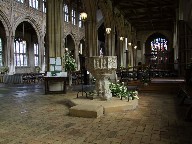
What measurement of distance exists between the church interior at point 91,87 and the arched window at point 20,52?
0.36 ft

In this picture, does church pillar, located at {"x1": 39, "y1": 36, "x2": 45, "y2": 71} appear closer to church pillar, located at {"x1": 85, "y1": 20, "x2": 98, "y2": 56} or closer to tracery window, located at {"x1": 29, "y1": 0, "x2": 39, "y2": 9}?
tracery window, located at {"x1": 29, "y1": 0, "x2": 39, "y2": 9}

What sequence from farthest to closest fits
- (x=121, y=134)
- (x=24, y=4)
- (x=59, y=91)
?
(x=24, y=4), (x=59, y=91), (x=121, y=134)

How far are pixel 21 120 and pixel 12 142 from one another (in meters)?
1.51

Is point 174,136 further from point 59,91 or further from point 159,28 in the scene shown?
point 159,28

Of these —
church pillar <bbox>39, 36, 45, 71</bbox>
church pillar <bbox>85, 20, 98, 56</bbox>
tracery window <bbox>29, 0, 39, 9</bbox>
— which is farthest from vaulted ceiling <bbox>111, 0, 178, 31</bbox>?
church pillar <bbox>39, 36, 45, 71</bbox>

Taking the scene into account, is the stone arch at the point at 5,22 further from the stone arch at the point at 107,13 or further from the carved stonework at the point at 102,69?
the carved stonework at the point at 102,69

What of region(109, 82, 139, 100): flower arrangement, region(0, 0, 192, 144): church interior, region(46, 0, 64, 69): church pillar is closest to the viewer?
region(0, 0, 192, 144): church interior

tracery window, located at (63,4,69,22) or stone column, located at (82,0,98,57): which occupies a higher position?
tracery window, located at (63,4,69,22)

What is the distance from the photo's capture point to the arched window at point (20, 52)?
2406 centimetres

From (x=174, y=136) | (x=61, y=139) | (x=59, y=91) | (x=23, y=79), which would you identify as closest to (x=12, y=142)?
(x=61, y=139)

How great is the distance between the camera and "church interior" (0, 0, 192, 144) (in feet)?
13.9

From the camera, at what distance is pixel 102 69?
6938 mm

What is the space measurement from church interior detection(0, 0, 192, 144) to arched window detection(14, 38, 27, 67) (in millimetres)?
109

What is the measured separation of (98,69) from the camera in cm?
698
